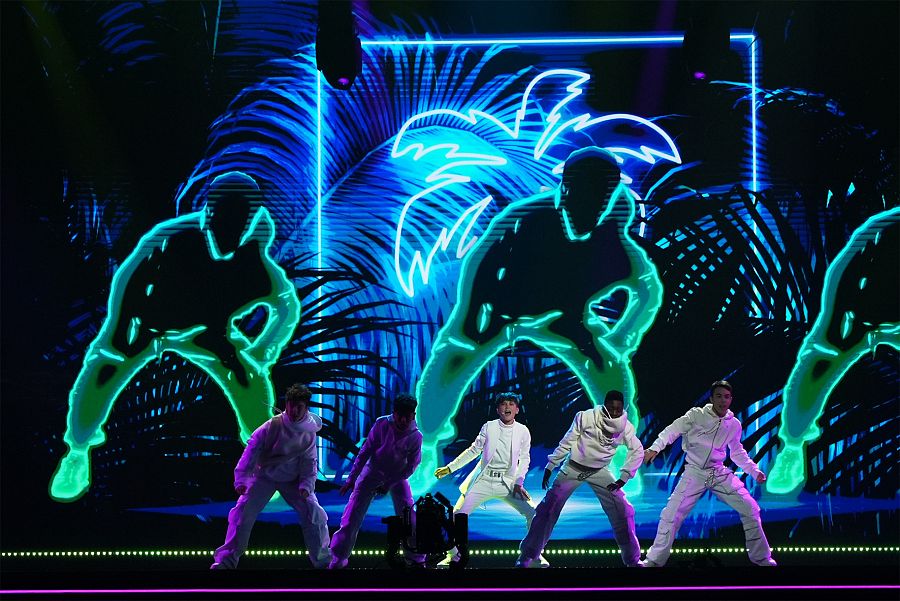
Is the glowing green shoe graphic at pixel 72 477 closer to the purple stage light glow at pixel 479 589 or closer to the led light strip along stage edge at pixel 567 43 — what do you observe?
the led light strip along stage edge at pixel 567 43

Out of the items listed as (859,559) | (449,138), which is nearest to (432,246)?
(449,138)

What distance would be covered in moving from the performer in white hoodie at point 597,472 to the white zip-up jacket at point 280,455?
5.72 ft

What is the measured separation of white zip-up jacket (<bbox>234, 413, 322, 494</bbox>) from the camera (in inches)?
259

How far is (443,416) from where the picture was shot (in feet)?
25.2

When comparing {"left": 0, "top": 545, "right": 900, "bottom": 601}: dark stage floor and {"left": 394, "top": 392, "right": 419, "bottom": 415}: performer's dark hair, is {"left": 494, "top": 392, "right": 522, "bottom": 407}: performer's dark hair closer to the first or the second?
{"left": 394, "top": 392, "right": 419, "bottom": 415}: performer's dark hair

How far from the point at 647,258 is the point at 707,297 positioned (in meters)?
0.61

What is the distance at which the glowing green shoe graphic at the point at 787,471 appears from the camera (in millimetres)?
7547

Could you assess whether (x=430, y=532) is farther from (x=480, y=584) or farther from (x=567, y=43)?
(x=567, y=43)

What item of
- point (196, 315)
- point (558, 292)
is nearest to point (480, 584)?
point (558, 292)

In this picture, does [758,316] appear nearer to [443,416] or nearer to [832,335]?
[832,335]

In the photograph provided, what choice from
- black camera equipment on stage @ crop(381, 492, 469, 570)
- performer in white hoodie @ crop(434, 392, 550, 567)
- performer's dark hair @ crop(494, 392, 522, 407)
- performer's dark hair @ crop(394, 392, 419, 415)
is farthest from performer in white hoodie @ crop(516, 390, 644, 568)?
black camera equipment on stage @ crop(381, 492, 469, 570)

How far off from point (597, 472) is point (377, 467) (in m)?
1.67

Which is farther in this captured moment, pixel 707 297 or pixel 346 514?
pixel 707 297

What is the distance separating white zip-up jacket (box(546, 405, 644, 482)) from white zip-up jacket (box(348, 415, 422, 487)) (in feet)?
3.41
